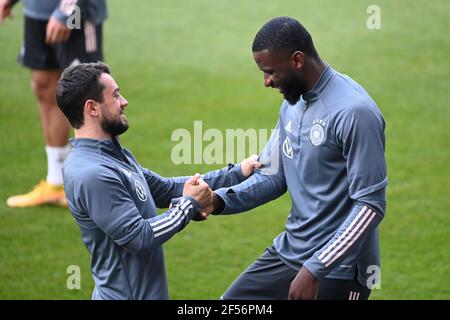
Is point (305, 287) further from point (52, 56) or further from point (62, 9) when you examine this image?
point (52, 56)

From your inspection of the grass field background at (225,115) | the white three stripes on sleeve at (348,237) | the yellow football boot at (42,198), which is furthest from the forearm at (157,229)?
the yellow football boot at (42,198)

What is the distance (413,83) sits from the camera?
38.5 ft

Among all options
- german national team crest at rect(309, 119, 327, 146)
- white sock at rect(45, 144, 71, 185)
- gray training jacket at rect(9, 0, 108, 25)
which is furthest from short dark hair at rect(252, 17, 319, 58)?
white sock at rect(45, 144, 71, 185)

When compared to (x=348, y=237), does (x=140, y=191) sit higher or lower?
higher

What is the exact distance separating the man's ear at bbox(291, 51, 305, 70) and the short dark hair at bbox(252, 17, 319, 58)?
0.02 metres

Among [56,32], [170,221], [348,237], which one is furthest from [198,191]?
[56,32]

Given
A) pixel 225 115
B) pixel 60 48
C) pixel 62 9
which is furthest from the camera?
pixel 225 115

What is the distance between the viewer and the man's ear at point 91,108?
14.7 feet

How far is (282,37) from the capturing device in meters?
4.61

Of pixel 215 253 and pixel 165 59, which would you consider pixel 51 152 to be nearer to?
pixel 215 253

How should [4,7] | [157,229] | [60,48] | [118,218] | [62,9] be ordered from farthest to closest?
→ [4,7] → [60,48] → [62,9] → [157,229] → [118,218]

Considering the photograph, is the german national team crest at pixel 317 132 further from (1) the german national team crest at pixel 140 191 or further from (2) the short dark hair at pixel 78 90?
(2) the short dark hair at pixel 78 90

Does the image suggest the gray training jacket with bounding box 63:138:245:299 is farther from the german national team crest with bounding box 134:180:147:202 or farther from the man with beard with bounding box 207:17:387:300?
the man with beard with bounding box 207:17:387:300

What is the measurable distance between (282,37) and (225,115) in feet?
19.7
